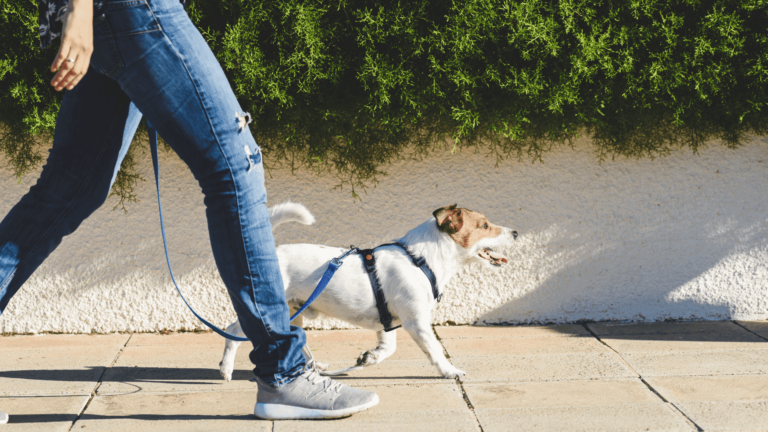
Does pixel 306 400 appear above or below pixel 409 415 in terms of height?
above

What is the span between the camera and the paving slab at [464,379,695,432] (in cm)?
225

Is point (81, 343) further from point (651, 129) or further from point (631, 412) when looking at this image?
point (651, 129)

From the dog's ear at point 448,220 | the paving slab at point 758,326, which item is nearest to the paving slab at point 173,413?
the dog's ear at point 448,220

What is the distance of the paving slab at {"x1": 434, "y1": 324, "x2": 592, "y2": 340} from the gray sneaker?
1.47 metres

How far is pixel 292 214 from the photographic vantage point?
111 inches

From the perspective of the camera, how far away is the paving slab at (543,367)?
287cm

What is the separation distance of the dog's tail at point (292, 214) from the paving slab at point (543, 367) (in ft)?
3.47

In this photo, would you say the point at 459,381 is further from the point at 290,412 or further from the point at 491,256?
the point at 290,412

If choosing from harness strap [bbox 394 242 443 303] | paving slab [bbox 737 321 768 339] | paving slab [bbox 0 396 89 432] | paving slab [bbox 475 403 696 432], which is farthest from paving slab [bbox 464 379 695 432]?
paving slab [bbox 0 396 89 432]

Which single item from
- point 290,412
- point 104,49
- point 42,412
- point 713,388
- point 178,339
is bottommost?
point 178,339

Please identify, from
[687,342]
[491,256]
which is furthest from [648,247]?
[491,256]

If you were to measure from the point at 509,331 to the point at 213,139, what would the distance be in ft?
8.14

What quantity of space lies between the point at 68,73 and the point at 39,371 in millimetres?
1931

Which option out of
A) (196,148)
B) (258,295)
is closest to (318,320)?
(258,295)
